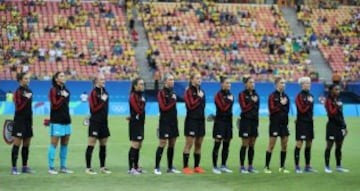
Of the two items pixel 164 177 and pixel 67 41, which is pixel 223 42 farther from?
pixel 164 177

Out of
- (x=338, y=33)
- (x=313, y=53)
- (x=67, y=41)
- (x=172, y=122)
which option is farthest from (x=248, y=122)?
(x=338, y=33)

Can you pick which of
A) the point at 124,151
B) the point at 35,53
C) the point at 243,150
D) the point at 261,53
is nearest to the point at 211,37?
the point at 261,53

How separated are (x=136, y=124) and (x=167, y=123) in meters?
0.71

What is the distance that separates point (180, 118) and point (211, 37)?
17.8 metres

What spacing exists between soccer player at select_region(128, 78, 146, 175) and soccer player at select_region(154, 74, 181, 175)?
0.45 m

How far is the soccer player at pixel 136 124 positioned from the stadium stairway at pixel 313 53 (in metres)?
33.2

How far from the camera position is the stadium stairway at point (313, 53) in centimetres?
5131

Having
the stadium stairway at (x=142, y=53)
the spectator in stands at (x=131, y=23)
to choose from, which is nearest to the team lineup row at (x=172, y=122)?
the stadium stairway at (x=142, y=53)

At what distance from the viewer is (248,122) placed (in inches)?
728

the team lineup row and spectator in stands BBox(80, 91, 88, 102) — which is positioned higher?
spectator in stands BBox(80, 91, 88, 102)

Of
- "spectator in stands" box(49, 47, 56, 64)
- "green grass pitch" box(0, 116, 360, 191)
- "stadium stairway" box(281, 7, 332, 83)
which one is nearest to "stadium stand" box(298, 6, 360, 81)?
"stadium stairway" box(281, 7, 332, 83)

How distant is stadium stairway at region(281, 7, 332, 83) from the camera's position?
5131 centimetres

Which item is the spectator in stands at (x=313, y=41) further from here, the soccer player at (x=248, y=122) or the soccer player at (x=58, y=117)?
the soccer player at (x=58, y=117)

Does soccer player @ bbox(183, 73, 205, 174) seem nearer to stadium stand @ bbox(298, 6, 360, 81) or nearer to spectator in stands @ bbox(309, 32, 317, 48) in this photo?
stadium stand @ bbox(298, 6, 360, 81)
